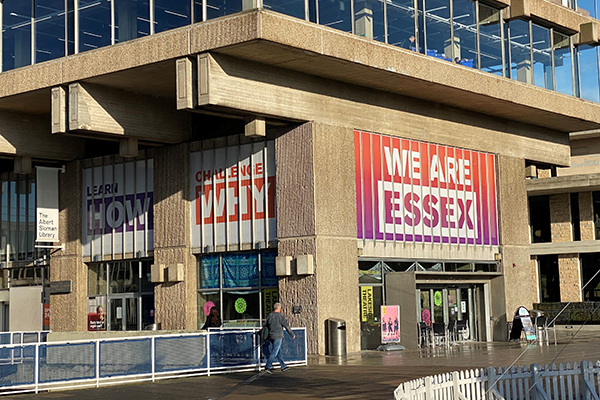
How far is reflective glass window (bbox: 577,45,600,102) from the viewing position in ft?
118

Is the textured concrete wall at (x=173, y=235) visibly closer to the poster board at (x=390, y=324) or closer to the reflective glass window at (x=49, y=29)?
the reflective glass window at (x=49, y=29)

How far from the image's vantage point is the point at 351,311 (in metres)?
27.7

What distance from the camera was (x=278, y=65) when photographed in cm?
2609

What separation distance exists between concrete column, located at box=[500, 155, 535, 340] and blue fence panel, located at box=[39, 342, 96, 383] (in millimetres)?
18923

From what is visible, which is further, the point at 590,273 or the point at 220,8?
the point at 590,273

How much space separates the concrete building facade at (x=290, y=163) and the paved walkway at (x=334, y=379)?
3.17 metres

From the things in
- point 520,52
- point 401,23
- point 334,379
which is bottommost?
point 334,379

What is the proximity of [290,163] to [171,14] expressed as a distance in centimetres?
570

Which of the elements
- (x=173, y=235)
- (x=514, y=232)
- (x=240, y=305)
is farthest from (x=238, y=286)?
(x=514, y=232)

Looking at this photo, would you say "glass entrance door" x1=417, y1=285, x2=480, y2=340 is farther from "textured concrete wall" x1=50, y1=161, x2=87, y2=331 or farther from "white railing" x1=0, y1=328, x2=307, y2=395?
"textured concrete wall" x1=50, y1=161, x2=87, y2=331

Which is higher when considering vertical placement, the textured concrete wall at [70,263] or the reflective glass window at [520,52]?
the reflective glass window at [520,52]

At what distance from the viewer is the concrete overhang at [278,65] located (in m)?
24.3

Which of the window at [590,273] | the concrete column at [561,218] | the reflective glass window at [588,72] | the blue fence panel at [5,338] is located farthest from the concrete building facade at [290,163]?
the window at [590,273]

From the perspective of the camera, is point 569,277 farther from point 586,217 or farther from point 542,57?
point 542,57
